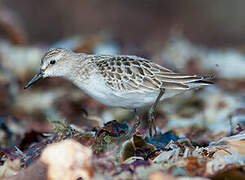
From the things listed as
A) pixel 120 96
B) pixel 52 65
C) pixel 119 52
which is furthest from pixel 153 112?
pixel 119 52

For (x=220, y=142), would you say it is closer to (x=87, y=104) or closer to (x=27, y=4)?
(x=87, y=104)

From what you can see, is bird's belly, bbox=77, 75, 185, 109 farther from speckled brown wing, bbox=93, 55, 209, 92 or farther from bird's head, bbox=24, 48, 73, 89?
bird's head, bbox=24, 48, 73, 89

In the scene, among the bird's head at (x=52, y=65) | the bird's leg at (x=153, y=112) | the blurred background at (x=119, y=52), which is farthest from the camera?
the blurred background at (x=119, y=52)

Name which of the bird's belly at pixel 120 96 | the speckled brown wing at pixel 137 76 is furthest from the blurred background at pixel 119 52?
the speckled brown wing at pixel 137 76

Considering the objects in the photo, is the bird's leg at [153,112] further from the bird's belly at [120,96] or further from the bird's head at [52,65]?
the bird's head at [52,65]

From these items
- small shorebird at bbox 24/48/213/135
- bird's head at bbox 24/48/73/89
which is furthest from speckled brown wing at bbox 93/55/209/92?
bird's head at bbox 24/48/73/89

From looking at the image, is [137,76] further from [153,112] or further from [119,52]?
[119,52]

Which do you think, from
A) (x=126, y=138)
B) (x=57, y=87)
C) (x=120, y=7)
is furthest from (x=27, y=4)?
(x=126, y=138)
